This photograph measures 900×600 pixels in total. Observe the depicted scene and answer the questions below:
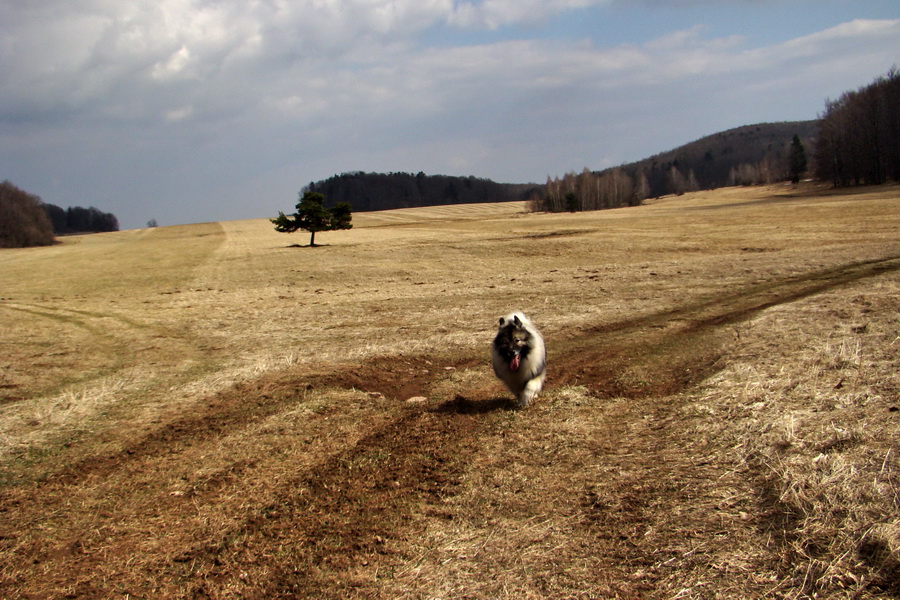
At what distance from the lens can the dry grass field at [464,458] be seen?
4410 mm

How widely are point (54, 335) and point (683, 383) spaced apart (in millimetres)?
15898

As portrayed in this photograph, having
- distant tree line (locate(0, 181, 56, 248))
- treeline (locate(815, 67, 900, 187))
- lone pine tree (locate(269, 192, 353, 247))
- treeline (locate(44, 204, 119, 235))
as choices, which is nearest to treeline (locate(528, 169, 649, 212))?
treeline (locate(815, 67, 900, 187))

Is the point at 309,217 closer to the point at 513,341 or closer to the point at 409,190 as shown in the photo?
the point at 513,341

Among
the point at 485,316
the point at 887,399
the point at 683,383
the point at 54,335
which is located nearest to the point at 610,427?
the point at 683,383

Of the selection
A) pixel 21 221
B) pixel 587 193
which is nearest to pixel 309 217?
pixel 21 221

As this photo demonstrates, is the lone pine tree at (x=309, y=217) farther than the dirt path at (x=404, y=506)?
Yes

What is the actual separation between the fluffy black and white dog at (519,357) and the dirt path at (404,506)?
335 mm

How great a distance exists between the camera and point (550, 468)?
601 centimetres

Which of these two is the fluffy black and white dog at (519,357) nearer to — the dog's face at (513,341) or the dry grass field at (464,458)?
the dog's face at (513,341)

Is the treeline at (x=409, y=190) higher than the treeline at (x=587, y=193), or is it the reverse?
the treeline at (x=409, y=190)

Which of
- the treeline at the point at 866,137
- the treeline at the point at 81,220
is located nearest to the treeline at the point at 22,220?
the treeline at the point at 81,220

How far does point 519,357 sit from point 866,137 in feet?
291

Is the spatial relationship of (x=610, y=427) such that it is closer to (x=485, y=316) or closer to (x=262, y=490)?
(x=262, y=490)

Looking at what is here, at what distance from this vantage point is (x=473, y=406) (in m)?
8.27
